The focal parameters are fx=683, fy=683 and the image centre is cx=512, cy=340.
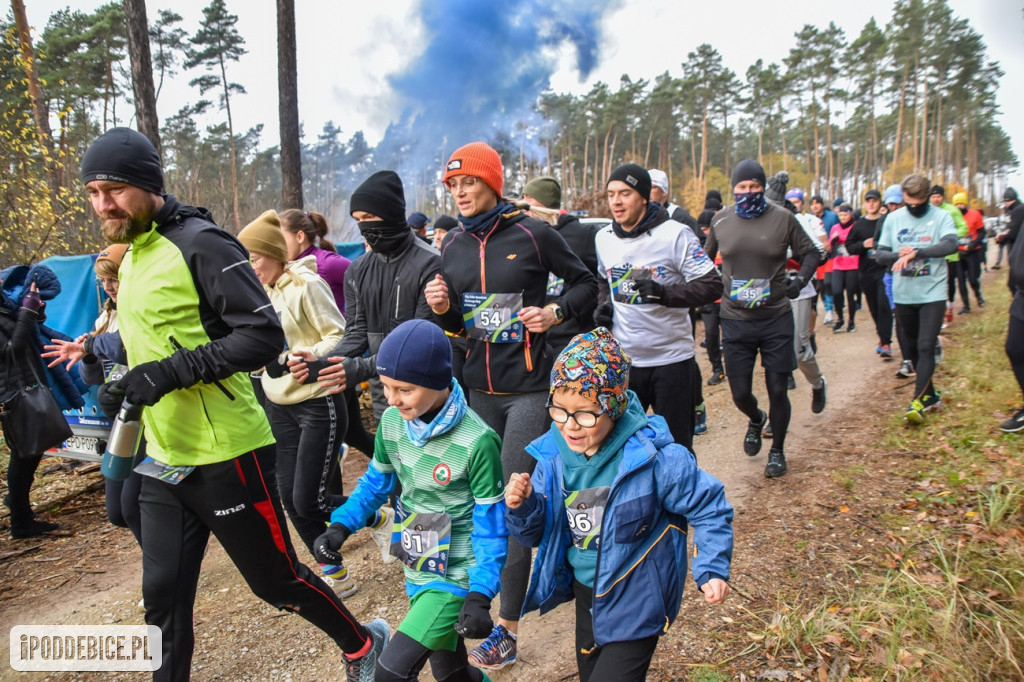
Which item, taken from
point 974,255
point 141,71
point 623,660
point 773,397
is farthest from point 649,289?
point 974,255

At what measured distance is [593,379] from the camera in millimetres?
2461

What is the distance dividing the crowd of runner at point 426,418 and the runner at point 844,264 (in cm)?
825

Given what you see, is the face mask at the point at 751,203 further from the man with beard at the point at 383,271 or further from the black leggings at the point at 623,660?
the black leggings at the point at 623,660

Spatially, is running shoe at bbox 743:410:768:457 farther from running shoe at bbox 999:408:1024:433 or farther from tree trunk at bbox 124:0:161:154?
tree trunk at bbox 124:0:161:154

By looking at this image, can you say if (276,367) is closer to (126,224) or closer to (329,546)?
(126,224)

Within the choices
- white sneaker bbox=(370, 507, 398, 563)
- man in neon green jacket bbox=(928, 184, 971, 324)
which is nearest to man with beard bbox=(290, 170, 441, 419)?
white sneaker bbox=(370, 507, 398, 563)

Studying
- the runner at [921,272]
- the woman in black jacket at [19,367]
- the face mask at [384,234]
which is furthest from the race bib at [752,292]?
the woman in black jacket at [19,367]

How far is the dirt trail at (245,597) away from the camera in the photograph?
373 centimetres

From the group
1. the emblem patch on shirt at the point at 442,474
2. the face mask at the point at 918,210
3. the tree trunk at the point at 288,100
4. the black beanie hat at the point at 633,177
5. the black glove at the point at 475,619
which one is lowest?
the black glove at the point at 475,619

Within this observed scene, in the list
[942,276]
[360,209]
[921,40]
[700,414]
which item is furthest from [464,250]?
[921,40]

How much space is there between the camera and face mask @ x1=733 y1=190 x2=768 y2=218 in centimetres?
562

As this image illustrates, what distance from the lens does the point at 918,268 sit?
6668mm

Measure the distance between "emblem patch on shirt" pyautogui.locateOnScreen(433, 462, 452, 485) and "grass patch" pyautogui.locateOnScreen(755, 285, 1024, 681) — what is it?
76.3 inches

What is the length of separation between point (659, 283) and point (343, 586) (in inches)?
113
